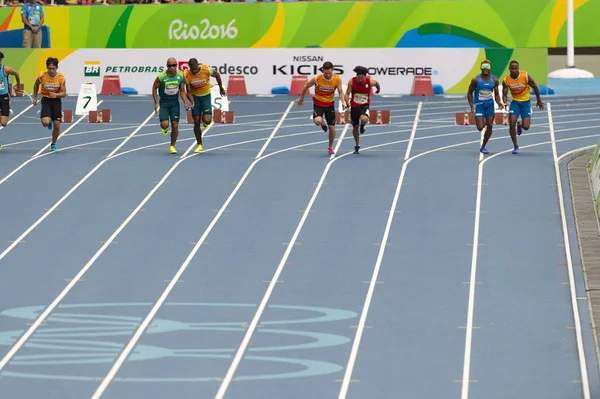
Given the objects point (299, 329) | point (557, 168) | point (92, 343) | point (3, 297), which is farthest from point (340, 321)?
point (557, 168)

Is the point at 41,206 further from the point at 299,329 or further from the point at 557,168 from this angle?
the point at 557,168

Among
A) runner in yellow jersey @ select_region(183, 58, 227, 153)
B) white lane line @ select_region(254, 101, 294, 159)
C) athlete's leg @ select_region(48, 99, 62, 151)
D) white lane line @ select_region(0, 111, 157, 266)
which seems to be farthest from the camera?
white lane line @ select_region(254, 101, 294, 159)

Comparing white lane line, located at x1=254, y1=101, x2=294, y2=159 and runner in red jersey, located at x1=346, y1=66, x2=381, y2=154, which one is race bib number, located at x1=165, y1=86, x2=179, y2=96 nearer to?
white lane line, located at x1=254, y1=101, x2=294, y2=159

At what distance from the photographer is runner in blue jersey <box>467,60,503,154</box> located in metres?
23.2

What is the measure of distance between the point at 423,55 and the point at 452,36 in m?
4.61

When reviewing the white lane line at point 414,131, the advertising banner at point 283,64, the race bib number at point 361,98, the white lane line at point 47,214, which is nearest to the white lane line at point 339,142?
the race bib number at point 361,98

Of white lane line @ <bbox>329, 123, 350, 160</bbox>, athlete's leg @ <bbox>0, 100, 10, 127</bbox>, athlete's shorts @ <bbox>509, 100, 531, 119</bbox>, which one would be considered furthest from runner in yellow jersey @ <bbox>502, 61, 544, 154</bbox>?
athlete's leg @ <bbox>0, 100, 10, 127</bbox>

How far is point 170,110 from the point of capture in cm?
2369

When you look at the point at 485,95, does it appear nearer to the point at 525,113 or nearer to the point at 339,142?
the point at 525,113

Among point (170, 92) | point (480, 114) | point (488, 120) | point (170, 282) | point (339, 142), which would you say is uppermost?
point (170, 92)

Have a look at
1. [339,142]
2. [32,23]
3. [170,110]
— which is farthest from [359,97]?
[32,23]

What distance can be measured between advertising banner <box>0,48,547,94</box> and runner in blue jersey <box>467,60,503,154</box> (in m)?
6.88

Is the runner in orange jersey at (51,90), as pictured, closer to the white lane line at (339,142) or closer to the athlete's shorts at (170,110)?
the athlete's shorts at (170,110)

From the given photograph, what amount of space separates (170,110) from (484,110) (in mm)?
5483
